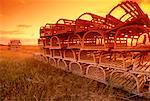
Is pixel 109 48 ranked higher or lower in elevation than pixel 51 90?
higher

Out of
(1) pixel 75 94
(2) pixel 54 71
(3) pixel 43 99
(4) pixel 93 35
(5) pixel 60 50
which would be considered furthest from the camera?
(5) pixel 60 50

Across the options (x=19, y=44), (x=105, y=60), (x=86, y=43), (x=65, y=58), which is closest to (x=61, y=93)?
(x=105, y=60)

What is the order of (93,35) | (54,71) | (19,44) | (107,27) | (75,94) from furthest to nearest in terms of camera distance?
(19,44)
(54,71)
(93,35)
(107,27)
(75,94)

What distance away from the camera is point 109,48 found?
11047 mm

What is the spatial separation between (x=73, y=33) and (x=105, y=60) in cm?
224

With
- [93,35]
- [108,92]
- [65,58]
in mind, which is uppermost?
[93,35]

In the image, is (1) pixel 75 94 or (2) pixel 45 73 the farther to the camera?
(2) pixel 45 73

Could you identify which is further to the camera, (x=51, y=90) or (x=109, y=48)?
(x=109, y=48)

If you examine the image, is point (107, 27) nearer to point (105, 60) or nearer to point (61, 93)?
point (105, 60)

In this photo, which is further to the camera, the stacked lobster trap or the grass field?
the stacked lobster trap

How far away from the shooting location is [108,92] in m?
10.2

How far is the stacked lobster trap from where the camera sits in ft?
33.6

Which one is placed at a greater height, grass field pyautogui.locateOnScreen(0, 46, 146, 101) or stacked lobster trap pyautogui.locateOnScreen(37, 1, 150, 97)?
stacked lobster trap pyautogui.locateOnScreen(37, 1, 150, 97)

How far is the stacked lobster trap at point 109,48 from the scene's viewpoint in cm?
1025
